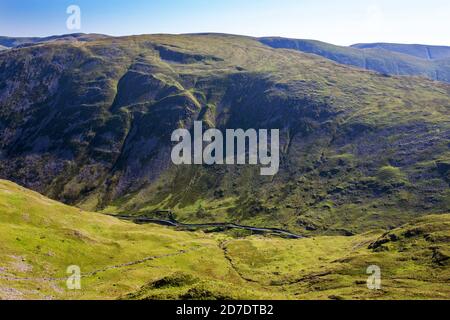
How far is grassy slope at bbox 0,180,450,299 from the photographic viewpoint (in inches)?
2796

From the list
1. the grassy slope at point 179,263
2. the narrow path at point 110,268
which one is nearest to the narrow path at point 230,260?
the grassy slope at point 179,263

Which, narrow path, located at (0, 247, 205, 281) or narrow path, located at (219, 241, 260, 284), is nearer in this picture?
narrow path, located at (0, 247, 205, 281)

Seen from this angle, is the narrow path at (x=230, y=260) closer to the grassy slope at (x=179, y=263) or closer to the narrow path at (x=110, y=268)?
the grassy slope at (x=179, y=263)

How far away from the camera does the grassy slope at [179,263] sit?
71019 mm

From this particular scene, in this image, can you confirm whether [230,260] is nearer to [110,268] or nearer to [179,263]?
[179,263]

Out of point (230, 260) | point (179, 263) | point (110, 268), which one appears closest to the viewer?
point (110, 268)

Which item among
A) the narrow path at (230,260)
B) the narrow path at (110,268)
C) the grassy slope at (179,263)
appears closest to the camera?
the grassy slope at (179,263)

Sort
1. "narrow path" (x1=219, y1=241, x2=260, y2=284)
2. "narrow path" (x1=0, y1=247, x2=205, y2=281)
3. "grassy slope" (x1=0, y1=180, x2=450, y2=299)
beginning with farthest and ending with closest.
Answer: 1. "narrow path" (x1=219, y1=241, x2=260, y2=284)
2. "narrow path" (x1=0, y1=247, x2=205, y2=281)
3. "grassy slope" (x1=0, y1=180, x2=450, y2=299)

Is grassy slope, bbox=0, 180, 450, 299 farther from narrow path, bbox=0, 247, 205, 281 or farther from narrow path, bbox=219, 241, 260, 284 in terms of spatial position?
narrow path, bbox=219, 241, 260, 284

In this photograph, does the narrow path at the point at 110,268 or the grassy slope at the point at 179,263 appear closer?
the grassy slope at the point at 179,263

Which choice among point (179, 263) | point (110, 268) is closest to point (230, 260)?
point (179, 263)

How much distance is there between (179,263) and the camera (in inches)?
4653

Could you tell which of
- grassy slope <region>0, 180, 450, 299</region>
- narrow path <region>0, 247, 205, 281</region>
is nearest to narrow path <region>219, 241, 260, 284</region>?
grassy slope <region>0, 180, 450, 299</region>

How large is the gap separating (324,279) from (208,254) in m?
46.9
